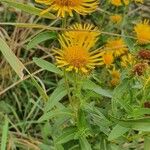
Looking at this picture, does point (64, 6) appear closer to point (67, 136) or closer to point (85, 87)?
point (85, 87)

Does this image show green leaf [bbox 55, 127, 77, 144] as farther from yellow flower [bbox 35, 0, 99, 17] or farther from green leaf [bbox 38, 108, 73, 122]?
yellow flower [bbox 35, 0, 99, 17]

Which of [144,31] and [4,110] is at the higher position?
[144,31]

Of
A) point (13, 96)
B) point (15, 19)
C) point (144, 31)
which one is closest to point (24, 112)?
point (13, 96)

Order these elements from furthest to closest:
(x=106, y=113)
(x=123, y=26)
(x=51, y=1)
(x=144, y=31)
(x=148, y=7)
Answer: (x=148, y=7) → (x=123, y=26) → (x=144, y=31) → (x=106, y=113) → (x=51, y=1)

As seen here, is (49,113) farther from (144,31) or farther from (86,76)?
(144,31)

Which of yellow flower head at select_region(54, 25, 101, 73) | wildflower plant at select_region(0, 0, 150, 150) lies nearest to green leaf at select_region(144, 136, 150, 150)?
wildflower plant at select_region(0, 0, 150, 150)

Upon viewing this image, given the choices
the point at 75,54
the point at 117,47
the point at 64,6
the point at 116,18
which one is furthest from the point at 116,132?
the point at 116,18

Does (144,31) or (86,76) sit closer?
(86,76)
